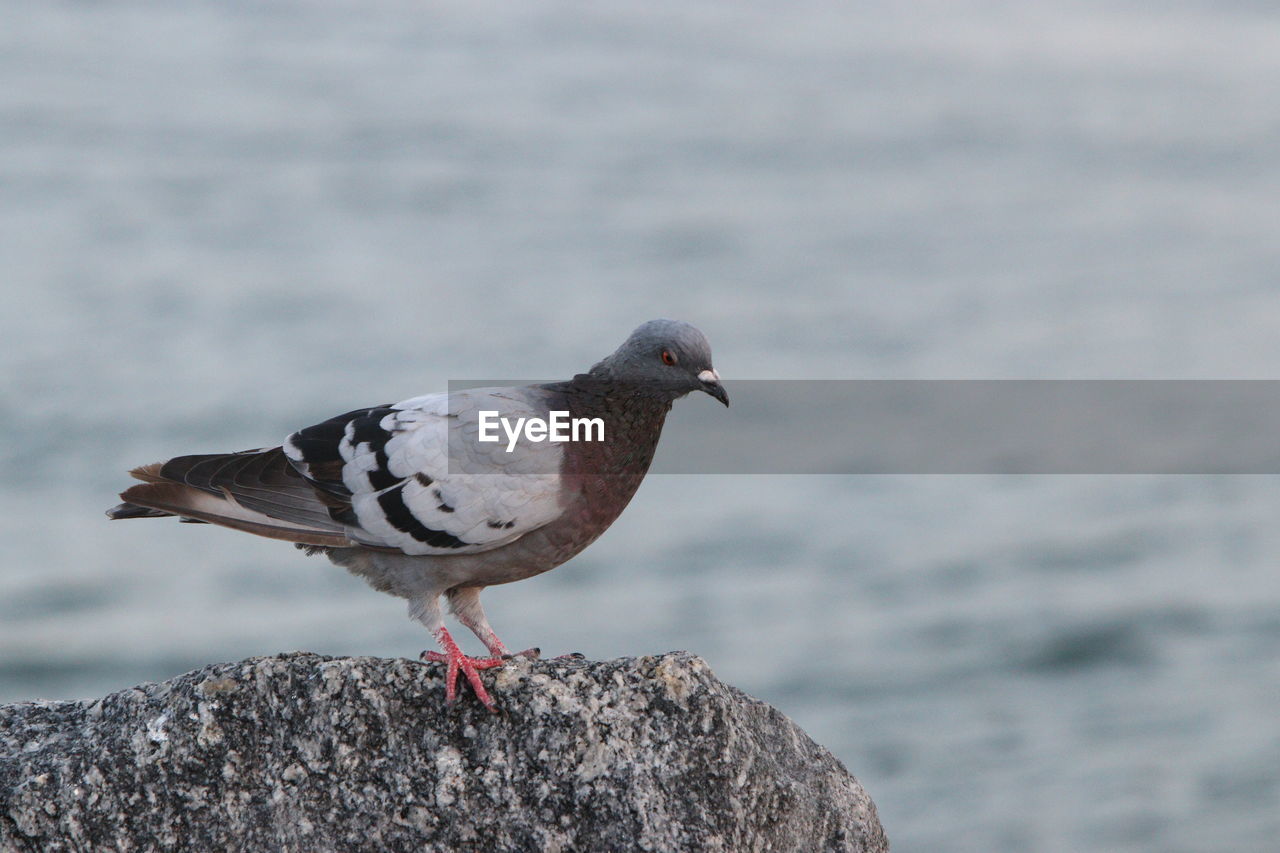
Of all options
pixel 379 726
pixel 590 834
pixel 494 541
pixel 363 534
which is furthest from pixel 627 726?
pixel 363 534

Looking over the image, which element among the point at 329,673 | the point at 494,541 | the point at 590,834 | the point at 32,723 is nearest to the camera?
the point at 590,834

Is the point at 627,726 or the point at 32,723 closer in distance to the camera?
the point at 627,726

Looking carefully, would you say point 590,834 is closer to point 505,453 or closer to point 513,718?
point 513,718

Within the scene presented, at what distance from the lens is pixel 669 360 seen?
650cm

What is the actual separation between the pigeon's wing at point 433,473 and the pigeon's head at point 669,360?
1.71 ft

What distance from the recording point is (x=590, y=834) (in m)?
5.12

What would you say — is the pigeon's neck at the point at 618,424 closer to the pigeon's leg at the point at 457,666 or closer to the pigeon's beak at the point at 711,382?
the pigeon's beak at the point at 711,382

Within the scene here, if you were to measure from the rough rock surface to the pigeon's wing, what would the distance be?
2.97ft

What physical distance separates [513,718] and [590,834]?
22.9 inches

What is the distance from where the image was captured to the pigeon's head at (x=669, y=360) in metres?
6.44

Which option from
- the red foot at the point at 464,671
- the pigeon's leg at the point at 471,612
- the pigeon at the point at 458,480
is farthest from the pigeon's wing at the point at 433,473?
the red foot at the point at 464,671

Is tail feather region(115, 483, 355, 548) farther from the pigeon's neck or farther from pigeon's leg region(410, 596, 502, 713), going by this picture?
the pigeon's neck

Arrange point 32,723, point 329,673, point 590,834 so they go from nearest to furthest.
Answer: point 590,834 → point 329,673 → point 32,723

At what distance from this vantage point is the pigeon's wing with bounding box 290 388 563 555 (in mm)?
6348
